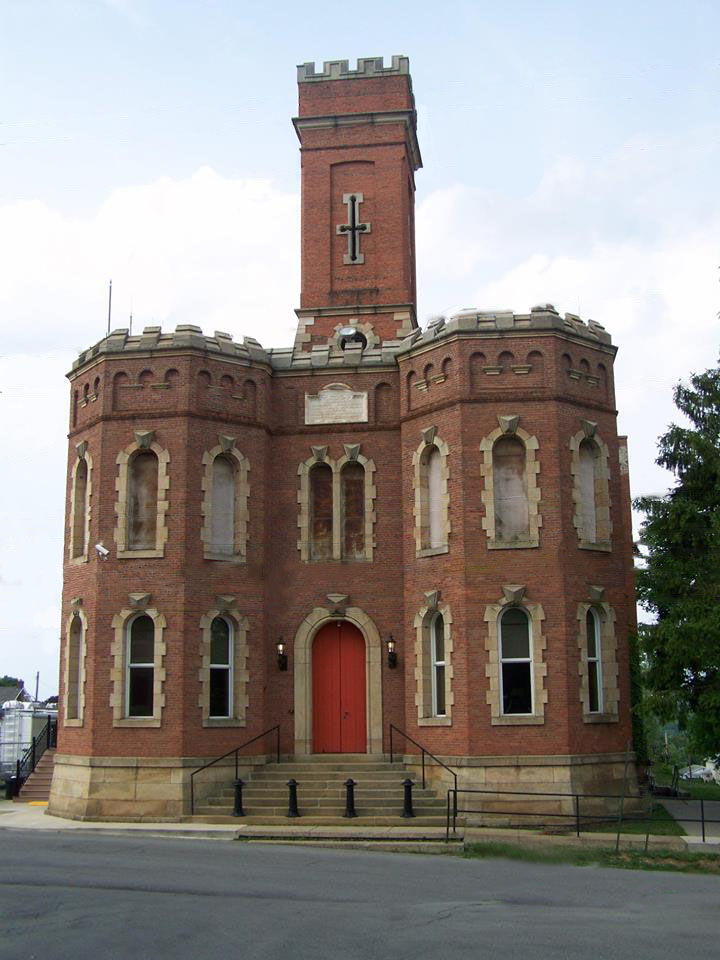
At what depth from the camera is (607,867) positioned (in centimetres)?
1653

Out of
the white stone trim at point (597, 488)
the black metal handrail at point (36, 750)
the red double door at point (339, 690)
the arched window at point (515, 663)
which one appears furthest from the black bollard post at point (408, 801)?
the black metal handrail at point (36, 750)

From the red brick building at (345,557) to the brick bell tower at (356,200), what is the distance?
3724 mm

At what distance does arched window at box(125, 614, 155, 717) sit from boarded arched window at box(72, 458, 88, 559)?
2447mm

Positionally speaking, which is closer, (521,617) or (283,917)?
(283,917)

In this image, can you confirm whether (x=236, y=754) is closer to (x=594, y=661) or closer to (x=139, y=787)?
(x=139, y=787)

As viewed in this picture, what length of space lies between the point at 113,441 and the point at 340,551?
5.44 metres

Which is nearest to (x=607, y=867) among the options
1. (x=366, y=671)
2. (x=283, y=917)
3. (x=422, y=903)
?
(x=422, y=903)

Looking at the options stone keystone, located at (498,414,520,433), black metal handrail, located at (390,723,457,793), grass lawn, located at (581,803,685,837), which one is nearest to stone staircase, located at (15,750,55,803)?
black metal handrail, located at (390,723,457,793)

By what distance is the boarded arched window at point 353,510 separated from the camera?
24.7 meters

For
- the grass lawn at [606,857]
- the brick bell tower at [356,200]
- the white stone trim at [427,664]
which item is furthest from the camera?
the brick bell tower at [356,200]

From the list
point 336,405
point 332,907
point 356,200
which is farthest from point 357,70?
point 332,907

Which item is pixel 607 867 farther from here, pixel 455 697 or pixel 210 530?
pixel 210 530

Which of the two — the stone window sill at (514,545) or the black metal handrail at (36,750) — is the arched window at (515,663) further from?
the black metal handrail at (36,750)

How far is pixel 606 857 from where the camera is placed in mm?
17203
